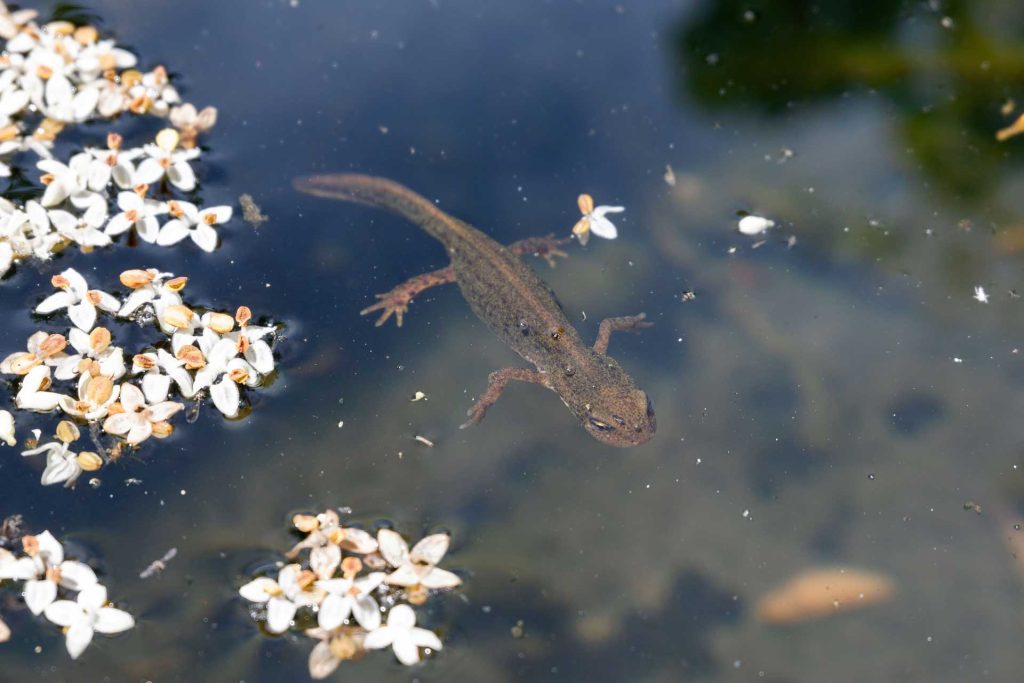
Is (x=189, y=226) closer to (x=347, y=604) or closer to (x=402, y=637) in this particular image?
(x=347, y=604)

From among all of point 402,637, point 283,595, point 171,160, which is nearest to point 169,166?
point 171,160

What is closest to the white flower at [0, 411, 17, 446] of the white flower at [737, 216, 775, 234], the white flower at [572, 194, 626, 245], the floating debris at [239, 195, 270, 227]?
the floating debris at [239, 195, 270, 227]

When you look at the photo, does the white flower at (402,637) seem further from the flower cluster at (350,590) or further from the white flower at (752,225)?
the white flower at (752,225)

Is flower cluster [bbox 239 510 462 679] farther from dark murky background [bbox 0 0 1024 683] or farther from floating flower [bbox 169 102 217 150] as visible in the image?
floating flower [bbox 169 102 217 150]

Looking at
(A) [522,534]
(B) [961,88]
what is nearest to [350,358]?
(A) [522,534]

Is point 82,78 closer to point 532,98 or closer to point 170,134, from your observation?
point 170,134

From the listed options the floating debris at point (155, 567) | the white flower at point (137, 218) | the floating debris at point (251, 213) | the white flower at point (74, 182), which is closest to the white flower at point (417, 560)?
the floating debris at point (155, 567)
